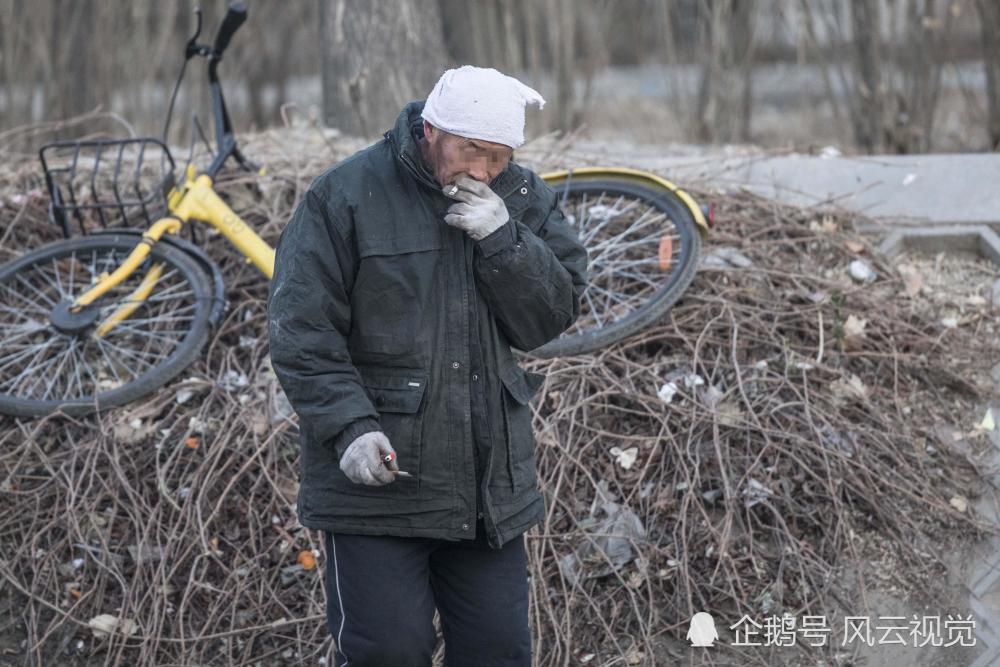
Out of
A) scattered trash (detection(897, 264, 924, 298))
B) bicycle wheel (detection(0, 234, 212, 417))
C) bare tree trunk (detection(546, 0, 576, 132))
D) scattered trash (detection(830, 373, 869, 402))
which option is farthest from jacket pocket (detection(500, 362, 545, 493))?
bare tree trunk (detection(546, 0, 576, 132))

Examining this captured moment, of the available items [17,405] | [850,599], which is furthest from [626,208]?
[17,405]

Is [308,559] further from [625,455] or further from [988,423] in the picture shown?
[988,423]

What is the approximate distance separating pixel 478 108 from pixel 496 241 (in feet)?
1.12

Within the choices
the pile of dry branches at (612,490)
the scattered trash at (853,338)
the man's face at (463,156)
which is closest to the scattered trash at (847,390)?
the pile of dry branches at (612,490)

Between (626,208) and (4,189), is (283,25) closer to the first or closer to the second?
(4,189)

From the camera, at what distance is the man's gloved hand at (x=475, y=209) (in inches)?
113

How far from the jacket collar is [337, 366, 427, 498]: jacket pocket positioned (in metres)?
0.52

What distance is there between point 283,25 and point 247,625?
9.91 metres

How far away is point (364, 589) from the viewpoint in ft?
9.80

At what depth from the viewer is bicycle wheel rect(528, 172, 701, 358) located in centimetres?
495

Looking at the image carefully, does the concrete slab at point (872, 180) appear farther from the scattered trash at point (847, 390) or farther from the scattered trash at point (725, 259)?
the scattered trash at point (847, 390)

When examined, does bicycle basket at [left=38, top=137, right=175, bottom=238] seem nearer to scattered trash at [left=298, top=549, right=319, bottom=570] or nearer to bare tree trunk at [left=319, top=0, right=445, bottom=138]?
bare tree trunk at [left=319, top=0, right=445, bottom=138]

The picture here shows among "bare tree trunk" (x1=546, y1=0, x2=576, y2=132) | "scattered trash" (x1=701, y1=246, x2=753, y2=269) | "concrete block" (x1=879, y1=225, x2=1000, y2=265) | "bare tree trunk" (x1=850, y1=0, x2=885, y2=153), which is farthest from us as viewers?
"bare tree trunk" (x1=546, y1=0, x2=576, y2=132)

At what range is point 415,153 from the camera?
3002 millimetres
